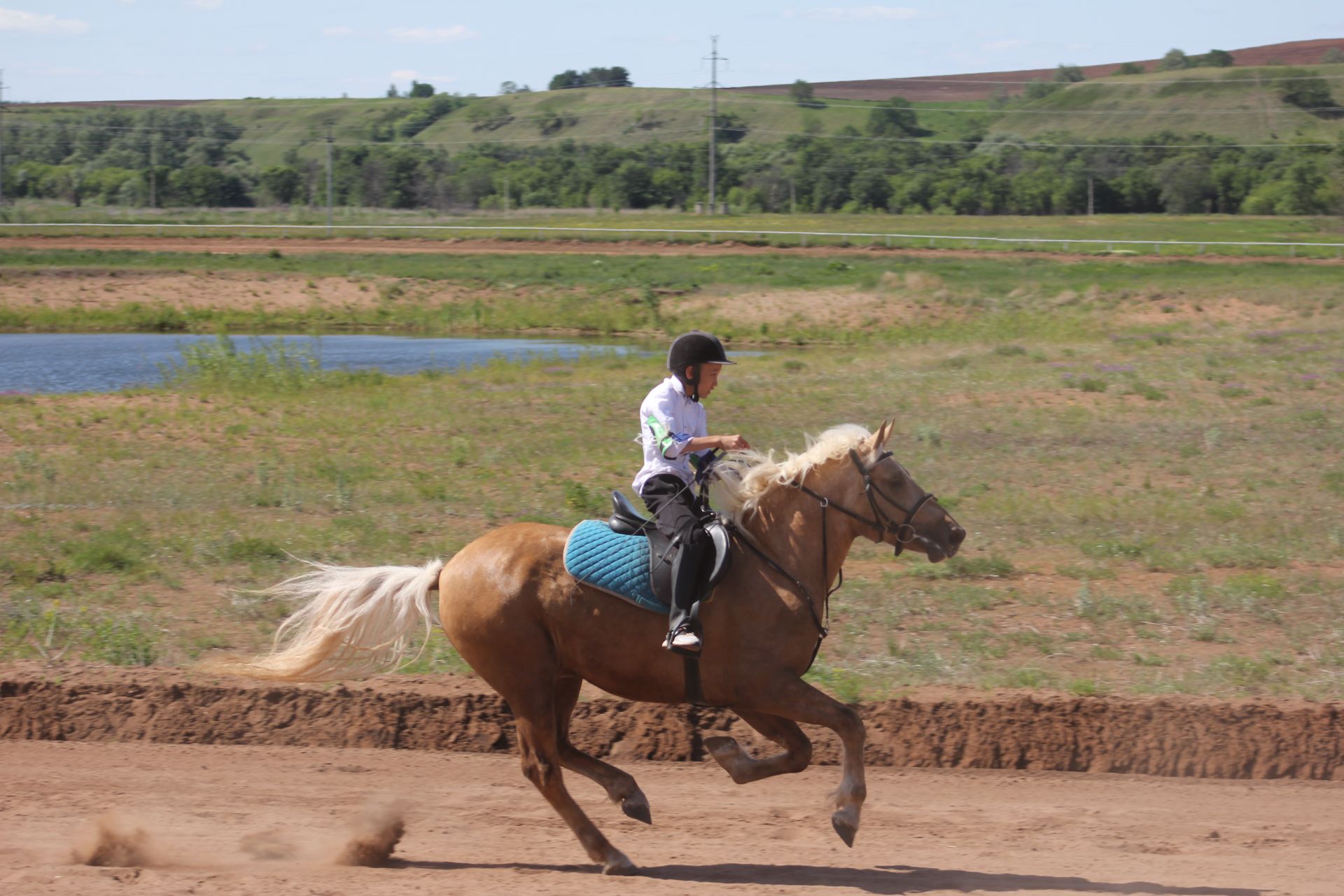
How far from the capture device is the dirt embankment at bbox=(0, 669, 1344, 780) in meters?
8.52

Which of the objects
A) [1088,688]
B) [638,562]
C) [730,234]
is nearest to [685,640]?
[638,562]

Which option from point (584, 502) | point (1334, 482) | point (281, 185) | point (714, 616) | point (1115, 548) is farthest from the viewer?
point (281, 185)

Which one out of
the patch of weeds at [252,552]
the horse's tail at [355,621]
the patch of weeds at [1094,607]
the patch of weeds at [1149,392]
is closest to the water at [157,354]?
the patch of weeds at [1149,392]

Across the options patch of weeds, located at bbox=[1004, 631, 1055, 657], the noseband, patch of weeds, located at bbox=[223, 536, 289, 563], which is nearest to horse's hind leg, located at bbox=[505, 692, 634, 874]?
the noseband

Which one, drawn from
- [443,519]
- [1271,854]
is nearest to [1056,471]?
[443,519]

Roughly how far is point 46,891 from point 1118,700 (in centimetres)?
669

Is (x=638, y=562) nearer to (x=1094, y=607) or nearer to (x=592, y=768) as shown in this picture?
(x=592, y=768)

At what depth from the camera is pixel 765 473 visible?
7.10 metres

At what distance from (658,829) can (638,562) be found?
1.73 m

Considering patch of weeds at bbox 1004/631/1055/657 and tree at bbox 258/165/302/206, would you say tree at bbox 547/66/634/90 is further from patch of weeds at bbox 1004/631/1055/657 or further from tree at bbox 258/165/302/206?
patch of weeds at bbox 1004/631/1055/657

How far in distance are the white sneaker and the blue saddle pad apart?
0.74 ft

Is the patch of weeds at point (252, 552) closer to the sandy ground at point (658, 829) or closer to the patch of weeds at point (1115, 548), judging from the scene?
the sandy ground at point (658, 829)

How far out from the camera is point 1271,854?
690cm

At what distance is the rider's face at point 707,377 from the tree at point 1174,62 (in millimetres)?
164121
